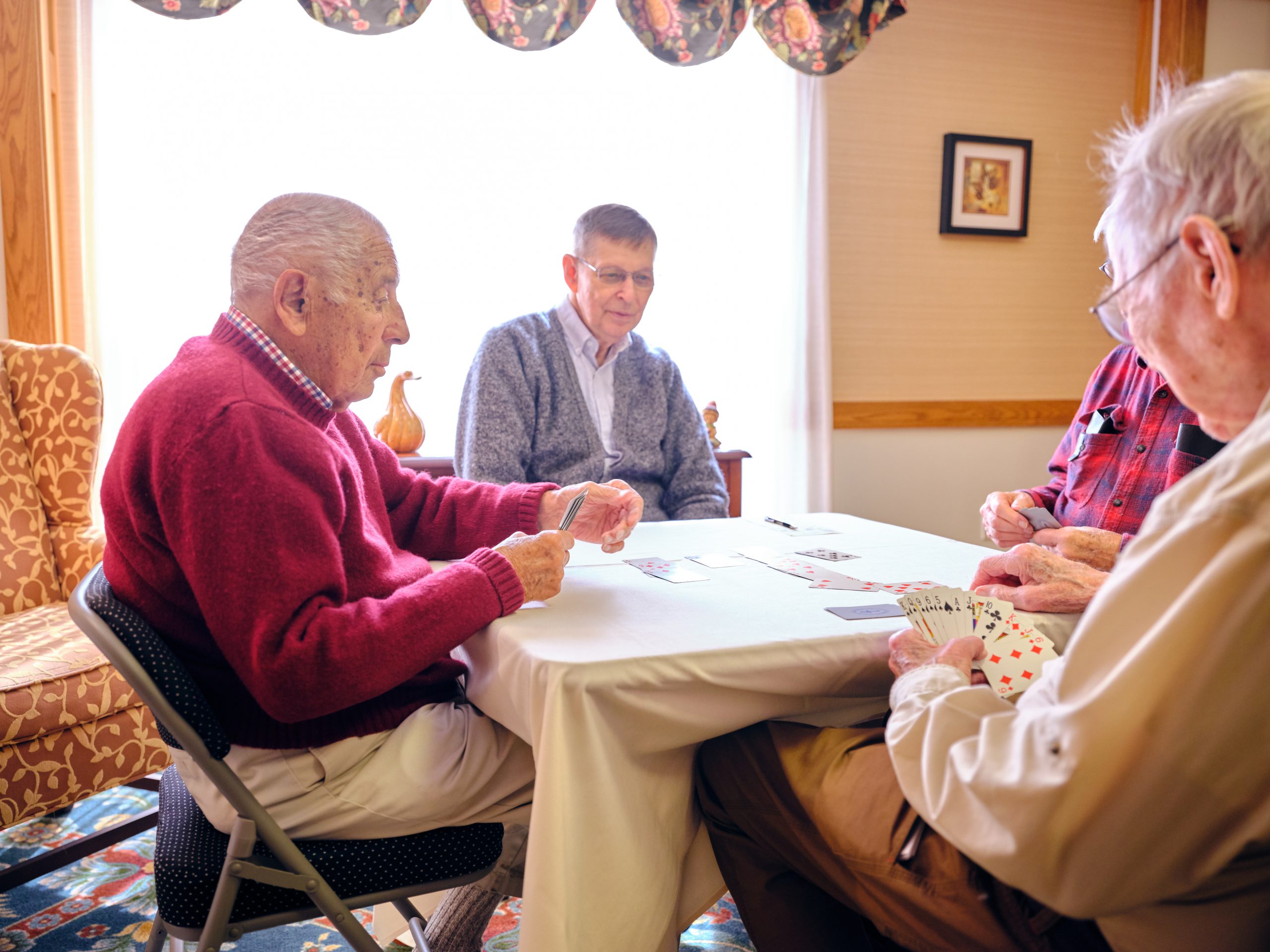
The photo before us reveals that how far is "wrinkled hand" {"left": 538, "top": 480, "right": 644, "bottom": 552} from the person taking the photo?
1604 mm

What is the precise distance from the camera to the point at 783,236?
11.9 feet

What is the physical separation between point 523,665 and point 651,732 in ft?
0.55

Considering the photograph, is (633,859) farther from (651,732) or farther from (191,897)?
(191,897)

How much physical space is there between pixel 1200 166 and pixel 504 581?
0.87 meters

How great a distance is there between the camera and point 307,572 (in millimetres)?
1000

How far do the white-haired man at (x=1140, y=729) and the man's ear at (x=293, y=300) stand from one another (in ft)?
2.68

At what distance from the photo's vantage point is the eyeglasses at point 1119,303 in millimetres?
778

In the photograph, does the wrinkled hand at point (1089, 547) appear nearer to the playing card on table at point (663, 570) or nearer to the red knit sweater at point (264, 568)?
the playing card on table at point (663, 570)

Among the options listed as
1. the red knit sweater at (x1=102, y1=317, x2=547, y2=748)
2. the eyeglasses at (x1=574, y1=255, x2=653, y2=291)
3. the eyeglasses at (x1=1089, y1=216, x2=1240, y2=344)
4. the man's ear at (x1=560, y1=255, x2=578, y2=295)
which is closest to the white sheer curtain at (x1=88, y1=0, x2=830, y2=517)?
the man's ear at (x1=560, y1=255, x2=578, y2=295)

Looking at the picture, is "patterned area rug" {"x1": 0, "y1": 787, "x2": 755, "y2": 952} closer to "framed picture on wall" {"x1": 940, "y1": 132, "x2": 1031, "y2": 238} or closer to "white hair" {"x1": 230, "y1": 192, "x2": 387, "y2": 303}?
"white hair" {"x1": 230, "y1": 192, "x2": 387, "y2": 303}

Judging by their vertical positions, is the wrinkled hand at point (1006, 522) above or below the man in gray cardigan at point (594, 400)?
below

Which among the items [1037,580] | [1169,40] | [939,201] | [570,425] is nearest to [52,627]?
[570,425]

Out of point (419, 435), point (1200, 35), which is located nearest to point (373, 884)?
point (419, 435)

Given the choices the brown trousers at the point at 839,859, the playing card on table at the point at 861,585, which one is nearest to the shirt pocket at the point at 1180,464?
the playing card on table at the point at 861,585
